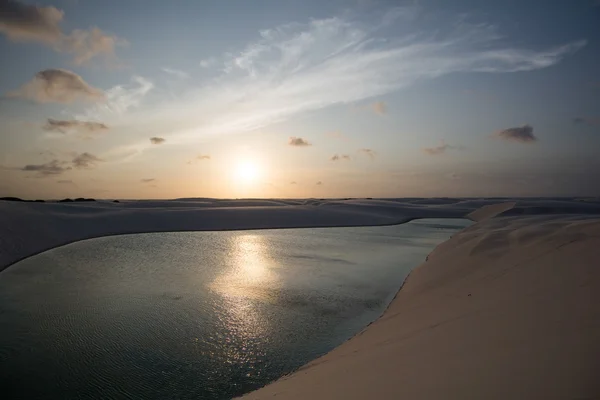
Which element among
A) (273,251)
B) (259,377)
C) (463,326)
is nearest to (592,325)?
(463,326)

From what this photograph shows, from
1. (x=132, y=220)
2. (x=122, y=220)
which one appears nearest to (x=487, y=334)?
(x=122, y=220)

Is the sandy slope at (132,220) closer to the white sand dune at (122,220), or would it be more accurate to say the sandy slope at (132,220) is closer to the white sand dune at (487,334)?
the white sand dune at (122,220)

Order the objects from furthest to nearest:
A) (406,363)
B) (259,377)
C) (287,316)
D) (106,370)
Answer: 1. (287,316)
2. (106,370)
3. (259,377)
4. (406,363)

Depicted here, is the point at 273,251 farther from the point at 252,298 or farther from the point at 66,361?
the point at 66,361

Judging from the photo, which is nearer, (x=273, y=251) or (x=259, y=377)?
(x=259, y=377)

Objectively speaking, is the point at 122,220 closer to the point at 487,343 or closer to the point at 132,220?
the point at 132,220

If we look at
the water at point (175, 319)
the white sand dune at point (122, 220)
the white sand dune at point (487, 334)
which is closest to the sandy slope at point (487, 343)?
the white sand dune at point (487, 334)
